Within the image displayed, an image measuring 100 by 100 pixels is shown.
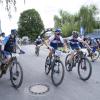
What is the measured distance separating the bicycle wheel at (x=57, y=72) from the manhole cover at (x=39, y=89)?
0.37 m

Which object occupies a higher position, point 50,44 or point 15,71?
point 50,44

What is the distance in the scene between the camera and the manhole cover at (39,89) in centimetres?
924

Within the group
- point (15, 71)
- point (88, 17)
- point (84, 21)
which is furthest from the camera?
point (84, 21)

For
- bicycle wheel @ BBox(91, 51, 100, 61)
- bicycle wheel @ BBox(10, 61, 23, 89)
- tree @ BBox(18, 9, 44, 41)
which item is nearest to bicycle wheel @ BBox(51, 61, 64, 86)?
bicycle wheel @ BBox(10, 61, 23, 89)

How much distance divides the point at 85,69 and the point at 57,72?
133cm

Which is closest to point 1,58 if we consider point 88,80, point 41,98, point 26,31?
point 41,98

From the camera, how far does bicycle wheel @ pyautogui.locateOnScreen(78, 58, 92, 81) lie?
10375 mm

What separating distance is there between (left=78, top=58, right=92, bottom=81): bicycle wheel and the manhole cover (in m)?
1.62

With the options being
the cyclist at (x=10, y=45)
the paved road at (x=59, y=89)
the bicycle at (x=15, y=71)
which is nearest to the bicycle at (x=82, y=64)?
the paved road at (x=59, y=89)

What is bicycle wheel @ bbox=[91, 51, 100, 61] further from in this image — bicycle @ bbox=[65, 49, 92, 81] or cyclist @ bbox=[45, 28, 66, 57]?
cyclist @ bbox=[45, 28, 66, 57]

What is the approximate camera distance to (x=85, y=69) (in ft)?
34.4

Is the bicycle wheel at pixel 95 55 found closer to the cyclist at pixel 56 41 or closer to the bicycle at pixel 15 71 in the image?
the cyclist at pixel 56 41

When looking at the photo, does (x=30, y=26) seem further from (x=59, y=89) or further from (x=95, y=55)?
(x=59, y=89)

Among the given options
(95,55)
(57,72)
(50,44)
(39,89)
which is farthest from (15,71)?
(95,55)
